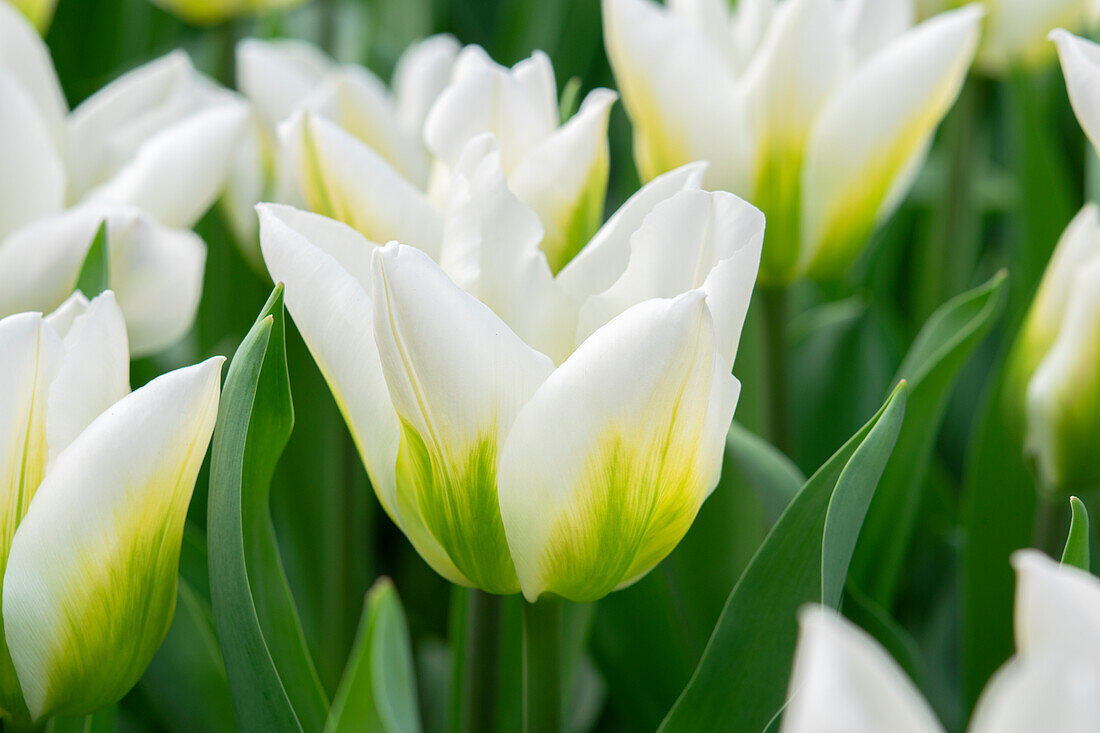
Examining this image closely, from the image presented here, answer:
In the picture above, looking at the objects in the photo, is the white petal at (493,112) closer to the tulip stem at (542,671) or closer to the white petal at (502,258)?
the white petal at (502,258)

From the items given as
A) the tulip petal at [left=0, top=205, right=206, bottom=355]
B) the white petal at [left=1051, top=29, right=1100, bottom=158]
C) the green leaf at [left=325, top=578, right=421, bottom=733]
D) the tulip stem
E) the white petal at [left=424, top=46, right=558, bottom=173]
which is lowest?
the tulip stem

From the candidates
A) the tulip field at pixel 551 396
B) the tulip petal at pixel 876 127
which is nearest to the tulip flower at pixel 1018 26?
the tulip field at pixel 551 396

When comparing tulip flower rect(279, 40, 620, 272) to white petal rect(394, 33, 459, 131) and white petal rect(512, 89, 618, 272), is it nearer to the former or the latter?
white petal rect(512, 89, 618, 272)

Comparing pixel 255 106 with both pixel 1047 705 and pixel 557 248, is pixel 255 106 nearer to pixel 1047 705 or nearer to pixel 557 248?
pixel 557 248

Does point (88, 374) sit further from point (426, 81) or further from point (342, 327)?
point (426, 81)

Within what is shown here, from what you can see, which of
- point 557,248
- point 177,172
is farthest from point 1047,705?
point 177,172

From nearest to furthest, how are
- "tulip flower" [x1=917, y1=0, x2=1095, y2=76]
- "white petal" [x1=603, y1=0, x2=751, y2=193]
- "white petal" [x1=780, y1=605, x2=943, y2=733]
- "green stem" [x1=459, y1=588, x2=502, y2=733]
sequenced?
"white petal" [x1=780, y1=605, x2=943, y2=733] → "green stem" [x1=459, y1=588, x2=502, y2=733] → "white petal" [x1=603, y1=0, x2=751, y2=193] → "tulip flower" [x1=917, y1=0, x2=1095, y2=76]

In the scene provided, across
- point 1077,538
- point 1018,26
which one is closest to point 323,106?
point 1077,538

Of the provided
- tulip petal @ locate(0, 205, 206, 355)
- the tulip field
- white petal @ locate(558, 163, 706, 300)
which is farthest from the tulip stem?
tulip petal @ locate(0, 205, 206, 355)
